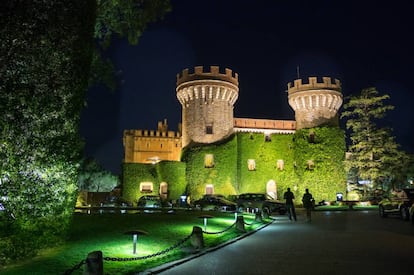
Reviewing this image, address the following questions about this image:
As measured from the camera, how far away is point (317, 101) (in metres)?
41.0

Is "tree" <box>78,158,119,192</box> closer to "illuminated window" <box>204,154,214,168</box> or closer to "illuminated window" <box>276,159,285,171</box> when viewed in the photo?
"illuminated window" <box>204,154,214,168</box>

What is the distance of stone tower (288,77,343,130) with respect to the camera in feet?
134

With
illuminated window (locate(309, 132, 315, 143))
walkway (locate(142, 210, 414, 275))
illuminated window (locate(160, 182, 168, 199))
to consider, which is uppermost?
illuminated window (locate(309, 132, 315, 143))

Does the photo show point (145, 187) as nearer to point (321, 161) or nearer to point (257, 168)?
point (257, 168)

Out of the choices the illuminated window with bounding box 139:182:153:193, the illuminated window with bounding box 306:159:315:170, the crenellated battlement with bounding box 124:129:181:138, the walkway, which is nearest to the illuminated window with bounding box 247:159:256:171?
the illuminated window with bounding box 306:159:315:170

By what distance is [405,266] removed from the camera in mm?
7848

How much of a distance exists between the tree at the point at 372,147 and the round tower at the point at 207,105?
12.2m

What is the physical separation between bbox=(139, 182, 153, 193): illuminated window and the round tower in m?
5.90

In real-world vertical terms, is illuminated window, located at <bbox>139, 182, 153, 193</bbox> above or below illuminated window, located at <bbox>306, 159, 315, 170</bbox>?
below

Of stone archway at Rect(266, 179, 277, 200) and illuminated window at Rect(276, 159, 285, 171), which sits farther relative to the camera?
illuminated window at Rect(276, 159, 285, 171)

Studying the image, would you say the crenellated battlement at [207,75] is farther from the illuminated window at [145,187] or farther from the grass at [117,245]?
the grass at [117,245]

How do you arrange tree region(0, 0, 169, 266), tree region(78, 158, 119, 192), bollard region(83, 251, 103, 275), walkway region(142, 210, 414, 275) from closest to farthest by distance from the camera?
bollard region(83, 251, 103, 275), walkway region(142, 210, 414, 275), tree region(0, 0, 169, 266), tree region(78, 158, 119, 192)

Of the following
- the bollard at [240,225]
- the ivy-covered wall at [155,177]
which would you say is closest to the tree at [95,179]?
the ivy-covered wall at [155,177]

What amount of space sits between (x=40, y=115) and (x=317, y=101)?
3616cm
